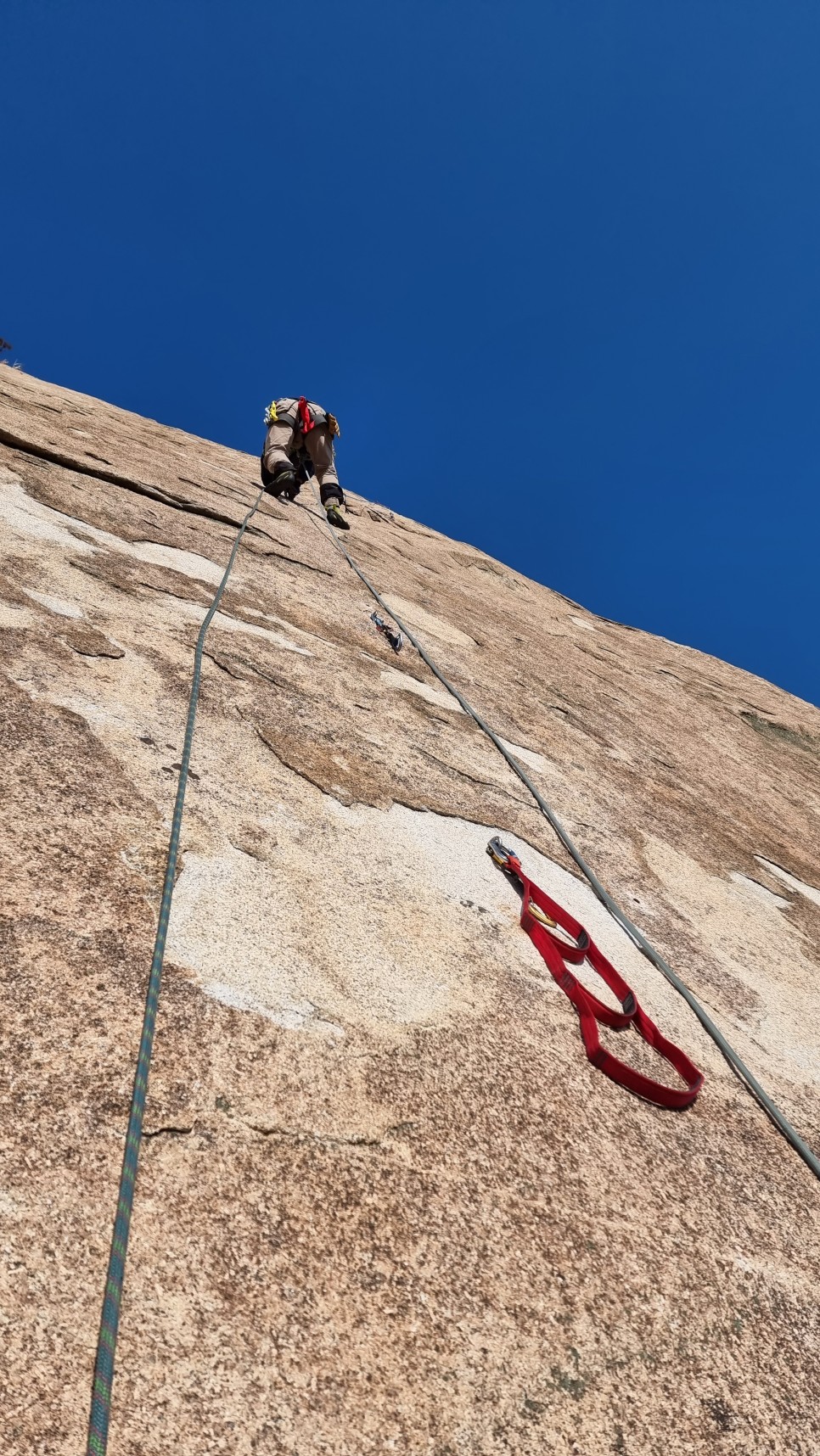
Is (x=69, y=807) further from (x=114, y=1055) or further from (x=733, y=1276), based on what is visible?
(x=733, y=1276)

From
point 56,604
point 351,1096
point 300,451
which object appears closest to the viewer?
point 351,1096

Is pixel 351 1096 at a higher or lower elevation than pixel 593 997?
lower

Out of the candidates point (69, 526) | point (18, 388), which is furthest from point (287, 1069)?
point (18, 388)

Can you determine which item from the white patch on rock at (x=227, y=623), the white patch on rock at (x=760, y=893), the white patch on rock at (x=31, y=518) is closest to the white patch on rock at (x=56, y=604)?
the white patch on rock at (x=227, y=623)

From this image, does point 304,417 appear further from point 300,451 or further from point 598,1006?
point 598,1006

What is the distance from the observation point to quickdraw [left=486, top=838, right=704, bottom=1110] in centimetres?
201

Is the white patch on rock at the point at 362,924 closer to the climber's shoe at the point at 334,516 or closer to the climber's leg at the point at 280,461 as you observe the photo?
the climber's leg at the point at 280,461

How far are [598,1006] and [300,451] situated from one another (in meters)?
6.40

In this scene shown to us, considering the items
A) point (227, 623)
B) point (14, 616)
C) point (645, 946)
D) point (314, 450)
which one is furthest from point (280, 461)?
point (645, 946)

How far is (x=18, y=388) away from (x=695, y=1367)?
8.02 metres

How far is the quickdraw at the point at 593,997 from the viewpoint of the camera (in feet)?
6.59

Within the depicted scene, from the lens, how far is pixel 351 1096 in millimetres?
1653

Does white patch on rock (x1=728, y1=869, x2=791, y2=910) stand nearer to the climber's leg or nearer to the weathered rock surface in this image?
the weathered rock surface

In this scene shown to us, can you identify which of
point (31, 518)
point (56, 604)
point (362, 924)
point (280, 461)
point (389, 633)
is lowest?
point (362, 924)
